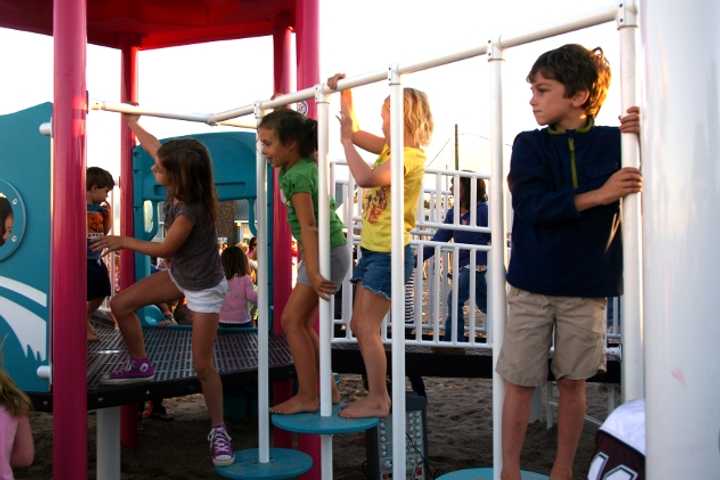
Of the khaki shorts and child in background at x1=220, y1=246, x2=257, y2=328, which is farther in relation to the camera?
child in background at x1=220, y1=246, x2=257, y2=328

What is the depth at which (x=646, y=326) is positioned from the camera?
3.84ft

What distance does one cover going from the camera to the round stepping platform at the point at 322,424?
284cm

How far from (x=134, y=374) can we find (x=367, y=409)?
1.12m

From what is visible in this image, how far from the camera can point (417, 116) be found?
10.2 ft

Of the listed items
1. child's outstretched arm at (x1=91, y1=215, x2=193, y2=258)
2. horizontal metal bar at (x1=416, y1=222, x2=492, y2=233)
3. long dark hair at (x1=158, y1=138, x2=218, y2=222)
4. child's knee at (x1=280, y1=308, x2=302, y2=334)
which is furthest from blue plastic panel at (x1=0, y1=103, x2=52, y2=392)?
horizontal metal bar at (x1=416, y1=222, x2=492, y2=233)

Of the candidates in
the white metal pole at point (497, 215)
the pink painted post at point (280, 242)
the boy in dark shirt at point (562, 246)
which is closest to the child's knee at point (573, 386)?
the boy in dark shirt at point (562, 246)

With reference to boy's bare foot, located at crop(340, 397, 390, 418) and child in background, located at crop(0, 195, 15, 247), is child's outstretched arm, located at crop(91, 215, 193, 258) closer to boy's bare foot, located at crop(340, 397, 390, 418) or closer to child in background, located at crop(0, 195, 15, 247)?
child in background, located at crop(0, 195, 15, 247)

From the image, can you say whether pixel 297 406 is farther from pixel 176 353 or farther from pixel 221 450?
pixel 176 353

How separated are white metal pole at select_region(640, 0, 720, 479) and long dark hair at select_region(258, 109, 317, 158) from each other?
2.25m

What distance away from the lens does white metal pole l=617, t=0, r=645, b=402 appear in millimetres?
1898

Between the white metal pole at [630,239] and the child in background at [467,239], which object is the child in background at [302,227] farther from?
the child in background at [467,239]

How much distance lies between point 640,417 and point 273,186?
155 inches

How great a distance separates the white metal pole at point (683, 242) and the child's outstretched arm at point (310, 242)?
188 cm

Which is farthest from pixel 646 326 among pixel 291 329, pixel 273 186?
pixel 273 186
